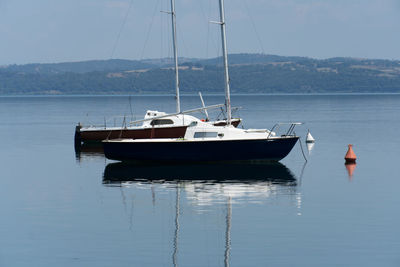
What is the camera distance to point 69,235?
83.2ft

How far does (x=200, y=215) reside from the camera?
1137 inches

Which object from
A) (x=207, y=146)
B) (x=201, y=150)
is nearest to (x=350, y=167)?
(x=207, y=146)

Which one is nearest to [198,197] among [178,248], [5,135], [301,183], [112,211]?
[112,211]

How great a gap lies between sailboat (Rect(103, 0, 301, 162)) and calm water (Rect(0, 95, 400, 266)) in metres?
0.83

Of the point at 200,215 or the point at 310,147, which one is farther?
the point at 310,147

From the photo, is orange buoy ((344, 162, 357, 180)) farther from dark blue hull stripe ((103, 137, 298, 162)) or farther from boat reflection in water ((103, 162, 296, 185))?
dark blue hull stripe ((103, 137, 298, 162))

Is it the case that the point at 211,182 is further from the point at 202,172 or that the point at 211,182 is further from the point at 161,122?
the point at 161,122

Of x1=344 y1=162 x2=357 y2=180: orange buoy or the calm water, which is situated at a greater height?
the calm water

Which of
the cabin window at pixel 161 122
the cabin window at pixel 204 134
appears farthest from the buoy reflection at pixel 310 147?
the cabin window at pixel 204 134

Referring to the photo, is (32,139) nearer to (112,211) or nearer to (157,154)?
(157,154)

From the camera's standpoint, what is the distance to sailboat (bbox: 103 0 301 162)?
4359 centimetres

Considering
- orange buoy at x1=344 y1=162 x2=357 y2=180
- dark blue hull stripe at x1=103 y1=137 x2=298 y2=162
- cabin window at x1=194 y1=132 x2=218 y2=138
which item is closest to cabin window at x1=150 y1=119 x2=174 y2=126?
dark blue hull stripe at x1=103 y1=137 x2=298 y2=162

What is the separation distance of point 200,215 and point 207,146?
15060 mm

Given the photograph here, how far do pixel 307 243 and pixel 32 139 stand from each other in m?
53.1
